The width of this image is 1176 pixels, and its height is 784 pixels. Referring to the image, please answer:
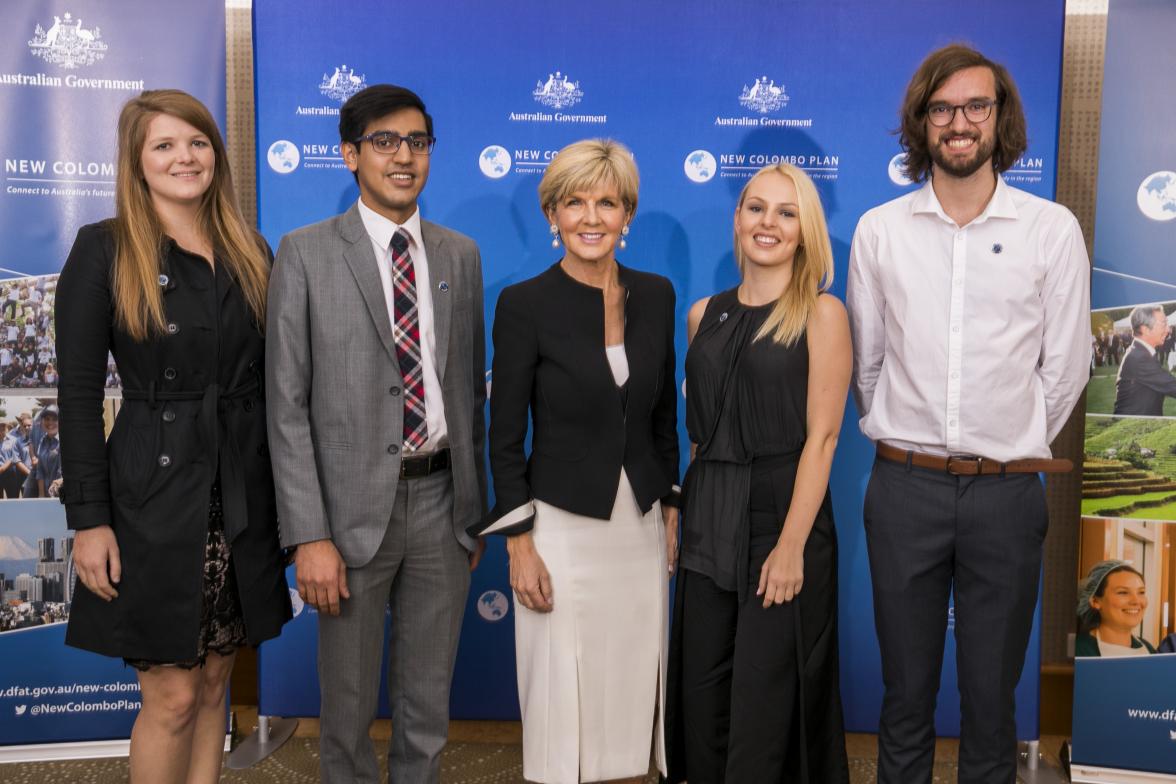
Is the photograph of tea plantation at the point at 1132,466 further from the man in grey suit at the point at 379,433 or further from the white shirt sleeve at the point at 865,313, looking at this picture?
the man in grey suit at the point at 379,433

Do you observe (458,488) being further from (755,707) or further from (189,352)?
(755,707)

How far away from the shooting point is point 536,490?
229cm

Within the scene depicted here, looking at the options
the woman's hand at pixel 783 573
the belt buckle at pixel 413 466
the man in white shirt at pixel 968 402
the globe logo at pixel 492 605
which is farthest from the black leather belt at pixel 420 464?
the globe logo at pixel 492 605

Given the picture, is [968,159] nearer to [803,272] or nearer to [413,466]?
[803,272]

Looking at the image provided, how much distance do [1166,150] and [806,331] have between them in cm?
160

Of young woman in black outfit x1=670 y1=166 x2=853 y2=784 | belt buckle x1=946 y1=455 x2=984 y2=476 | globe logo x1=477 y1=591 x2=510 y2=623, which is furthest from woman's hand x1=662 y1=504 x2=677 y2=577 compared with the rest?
globe logo x1=477 y1=591 x2=510 y2=623

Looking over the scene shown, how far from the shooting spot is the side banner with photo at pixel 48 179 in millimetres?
3082

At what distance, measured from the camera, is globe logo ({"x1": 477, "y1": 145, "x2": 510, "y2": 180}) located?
3.28 meters

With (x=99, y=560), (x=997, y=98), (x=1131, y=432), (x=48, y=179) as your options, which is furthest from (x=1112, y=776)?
(x=48, y=179)

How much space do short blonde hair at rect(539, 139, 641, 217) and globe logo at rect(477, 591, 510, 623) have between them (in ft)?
5.58

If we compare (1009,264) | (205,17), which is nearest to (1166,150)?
(1009,264)

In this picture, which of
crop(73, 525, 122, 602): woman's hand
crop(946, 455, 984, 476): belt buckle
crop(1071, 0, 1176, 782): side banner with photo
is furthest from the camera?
crop(1071, 0, 1176, 782): side banner with photo

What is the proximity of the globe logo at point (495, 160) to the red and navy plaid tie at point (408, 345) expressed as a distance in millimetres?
1047

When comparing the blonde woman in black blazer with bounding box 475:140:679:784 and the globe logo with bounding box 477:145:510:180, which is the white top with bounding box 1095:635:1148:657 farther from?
the globe logo with bounding box 477:145:510:180
